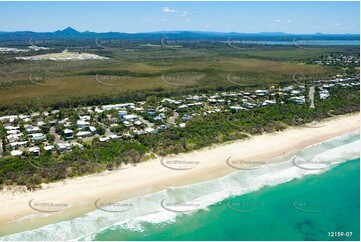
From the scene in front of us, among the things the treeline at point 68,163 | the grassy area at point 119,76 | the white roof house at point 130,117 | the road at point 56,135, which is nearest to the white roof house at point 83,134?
the road at point 56,135

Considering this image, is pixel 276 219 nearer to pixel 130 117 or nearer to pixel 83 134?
pixel 83 134

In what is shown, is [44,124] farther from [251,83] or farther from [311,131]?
[251,83]

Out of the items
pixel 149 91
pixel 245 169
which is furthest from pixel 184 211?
pixel 149 91

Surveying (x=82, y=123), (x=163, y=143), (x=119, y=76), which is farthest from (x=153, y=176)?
(x=119, y=76)

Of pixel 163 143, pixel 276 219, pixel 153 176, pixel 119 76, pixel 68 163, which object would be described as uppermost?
pixel 119 76

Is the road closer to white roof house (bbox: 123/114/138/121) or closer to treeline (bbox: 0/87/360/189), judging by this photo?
treeline (bbox: 0/87/360/189)

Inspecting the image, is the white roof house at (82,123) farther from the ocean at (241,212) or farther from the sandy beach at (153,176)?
the ocean at (241,212)
